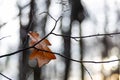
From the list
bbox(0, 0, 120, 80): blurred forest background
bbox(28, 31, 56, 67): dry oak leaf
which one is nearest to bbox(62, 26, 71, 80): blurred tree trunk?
bbox(0, 0, 120, 80): blurred forest background

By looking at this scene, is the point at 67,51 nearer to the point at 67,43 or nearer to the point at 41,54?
the point at 67,43

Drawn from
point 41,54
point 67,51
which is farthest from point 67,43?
point 41,54

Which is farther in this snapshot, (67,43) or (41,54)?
(67,43)

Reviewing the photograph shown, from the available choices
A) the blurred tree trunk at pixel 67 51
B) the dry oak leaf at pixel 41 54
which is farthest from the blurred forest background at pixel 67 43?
the dry oak leaf at pixel 41 54

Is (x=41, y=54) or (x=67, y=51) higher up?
(x=41, y=54)

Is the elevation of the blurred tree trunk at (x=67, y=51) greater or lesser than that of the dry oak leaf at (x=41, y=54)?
lesser

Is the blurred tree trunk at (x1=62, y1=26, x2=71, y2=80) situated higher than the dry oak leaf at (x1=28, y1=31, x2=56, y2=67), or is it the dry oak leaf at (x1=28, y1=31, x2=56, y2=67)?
the dry oak leaf at (x1=28, y1=31, x2=56, y2=67)

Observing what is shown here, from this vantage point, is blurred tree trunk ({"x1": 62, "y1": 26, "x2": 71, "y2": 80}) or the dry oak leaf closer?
the dry oak leaf

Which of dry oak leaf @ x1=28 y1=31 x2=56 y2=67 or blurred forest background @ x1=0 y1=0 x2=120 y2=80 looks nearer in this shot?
dry oak leaf @ x1=28 y1=31 x2=56 y2=67

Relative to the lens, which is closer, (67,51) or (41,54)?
(41,54)

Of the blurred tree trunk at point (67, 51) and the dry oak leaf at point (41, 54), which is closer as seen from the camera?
the dry oak leaf at point (41, 54)

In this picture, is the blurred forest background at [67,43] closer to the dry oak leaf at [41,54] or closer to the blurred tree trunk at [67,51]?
the blurred tree trunk at [67,51]

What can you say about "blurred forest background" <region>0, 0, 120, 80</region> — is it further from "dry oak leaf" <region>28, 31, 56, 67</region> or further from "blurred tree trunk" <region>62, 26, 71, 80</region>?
"dry oak leaf" <region>28, 31, 56, 67</region>

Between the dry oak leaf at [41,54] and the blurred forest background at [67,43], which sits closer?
the dry oak leaf at [41,54]
